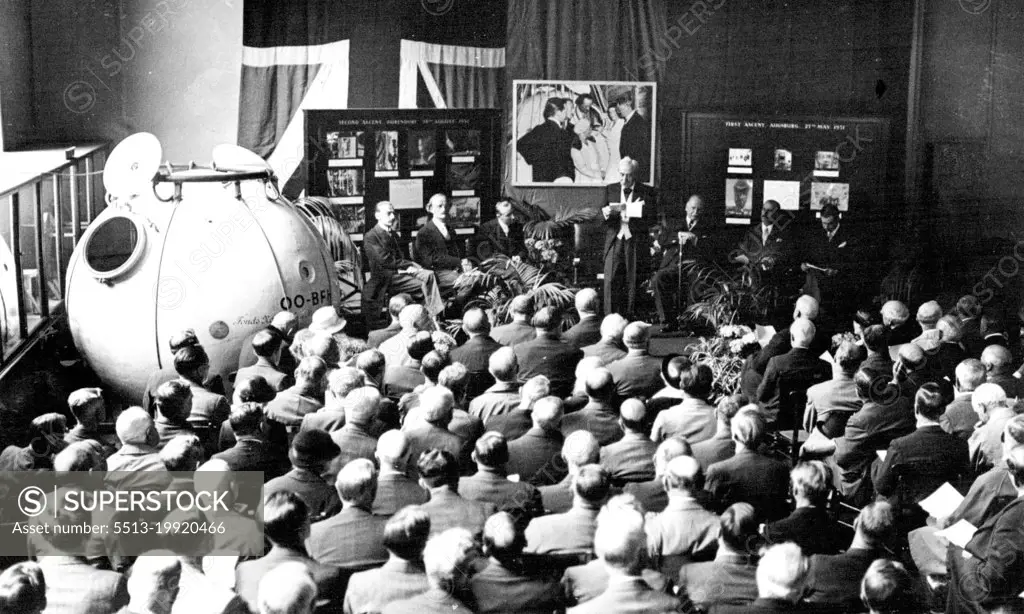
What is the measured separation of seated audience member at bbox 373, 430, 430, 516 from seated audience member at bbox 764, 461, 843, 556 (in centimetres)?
169

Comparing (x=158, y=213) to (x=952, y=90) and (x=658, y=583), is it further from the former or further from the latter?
(x=952, y=90)

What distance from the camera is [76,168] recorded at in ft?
39.2

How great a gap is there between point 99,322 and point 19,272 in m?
0.68

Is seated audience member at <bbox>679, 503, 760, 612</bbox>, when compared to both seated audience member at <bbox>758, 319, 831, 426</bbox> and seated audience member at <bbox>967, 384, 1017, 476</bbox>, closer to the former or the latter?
seated audience member at <bbox>967, 384, 1017, 476</bbox>

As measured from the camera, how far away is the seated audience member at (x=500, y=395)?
7199mm

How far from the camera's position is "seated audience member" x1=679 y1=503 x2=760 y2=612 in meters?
4.75

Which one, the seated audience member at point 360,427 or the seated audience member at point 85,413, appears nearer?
the seated audience member at point 85,413

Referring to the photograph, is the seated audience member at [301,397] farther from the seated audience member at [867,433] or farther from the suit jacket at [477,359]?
the seated audience member at [867,433]

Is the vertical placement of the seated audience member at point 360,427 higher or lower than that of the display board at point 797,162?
lower

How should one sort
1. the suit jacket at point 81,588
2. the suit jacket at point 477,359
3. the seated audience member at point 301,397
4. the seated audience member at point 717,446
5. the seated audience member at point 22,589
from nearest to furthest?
the seated audience member at point 22,589
the suit jacket at point 81,588
the seated audience member at point 717,446
the seated audience member at point 301,397
the suit jacket at point 477,359

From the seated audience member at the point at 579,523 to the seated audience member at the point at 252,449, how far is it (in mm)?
1588

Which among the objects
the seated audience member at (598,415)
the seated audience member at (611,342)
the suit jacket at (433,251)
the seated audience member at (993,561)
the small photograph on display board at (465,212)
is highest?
the small photograph on display board at (465,212)

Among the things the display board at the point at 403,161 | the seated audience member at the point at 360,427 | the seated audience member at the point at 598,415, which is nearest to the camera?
the seated audience member at the point at 360,427

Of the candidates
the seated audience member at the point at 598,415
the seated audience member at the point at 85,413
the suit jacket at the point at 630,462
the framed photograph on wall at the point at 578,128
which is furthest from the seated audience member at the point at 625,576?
the framed photograph on wall at the point at 578,128
